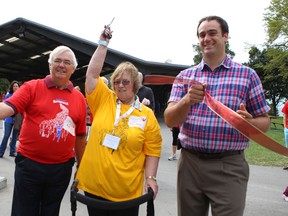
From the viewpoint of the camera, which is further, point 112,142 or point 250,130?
point 112,142

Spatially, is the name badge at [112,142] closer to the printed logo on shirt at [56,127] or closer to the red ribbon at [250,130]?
the printed logo on shirt at [56,127]

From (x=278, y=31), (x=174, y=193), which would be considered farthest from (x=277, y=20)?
(x=174, y=193)

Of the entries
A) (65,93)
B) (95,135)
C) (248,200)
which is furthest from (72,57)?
(248,200)

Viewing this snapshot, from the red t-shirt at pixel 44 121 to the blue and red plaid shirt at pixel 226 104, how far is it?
1038 millimetres

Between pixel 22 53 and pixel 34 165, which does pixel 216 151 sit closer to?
pixel 34 165

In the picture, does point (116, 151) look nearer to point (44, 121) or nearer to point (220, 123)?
point (44, 121)

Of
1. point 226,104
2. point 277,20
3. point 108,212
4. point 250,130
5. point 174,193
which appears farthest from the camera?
point 277,20

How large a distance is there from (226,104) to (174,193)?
3.03 meters

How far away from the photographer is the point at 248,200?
475cm

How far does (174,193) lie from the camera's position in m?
4.79

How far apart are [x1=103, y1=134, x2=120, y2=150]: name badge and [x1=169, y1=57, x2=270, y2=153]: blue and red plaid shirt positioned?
573 millimetres

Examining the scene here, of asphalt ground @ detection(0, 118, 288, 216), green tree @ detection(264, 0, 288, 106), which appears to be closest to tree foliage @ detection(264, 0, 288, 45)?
green tree @ detection(264, 0, 288, 106)

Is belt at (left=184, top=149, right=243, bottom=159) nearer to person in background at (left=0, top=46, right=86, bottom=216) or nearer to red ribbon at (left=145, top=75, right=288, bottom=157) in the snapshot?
red ribbon at (left=145, top=75, right=288, bottom=157)

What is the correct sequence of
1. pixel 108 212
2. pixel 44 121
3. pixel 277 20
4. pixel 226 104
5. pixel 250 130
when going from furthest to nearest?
pixel 277 20, pixel 44 121, pixel 108 212, pixel 226 104, pixel 250 130
